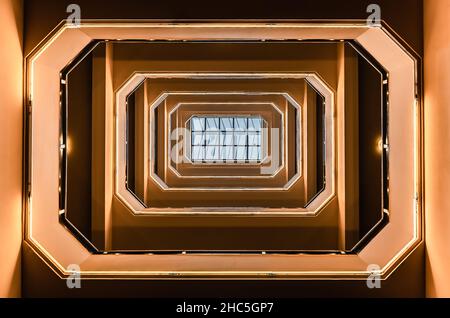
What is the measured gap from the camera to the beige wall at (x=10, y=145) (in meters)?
4.21

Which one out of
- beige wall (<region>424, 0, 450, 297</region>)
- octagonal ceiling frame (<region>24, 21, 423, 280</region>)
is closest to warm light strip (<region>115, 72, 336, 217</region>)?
octagonal ceiling frame (<region>24, 21, 423, 280</region>)

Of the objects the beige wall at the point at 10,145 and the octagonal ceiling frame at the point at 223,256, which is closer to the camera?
the beige wall at the point at 10,145

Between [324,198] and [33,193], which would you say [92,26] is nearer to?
[33,193]

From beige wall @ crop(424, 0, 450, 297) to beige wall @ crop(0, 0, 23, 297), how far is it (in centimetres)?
358

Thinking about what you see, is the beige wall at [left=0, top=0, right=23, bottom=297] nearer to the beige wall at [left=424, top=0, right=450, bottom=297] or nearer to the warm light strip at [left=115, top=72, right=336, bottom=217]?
the warm light strip at [left=115, top=72, right=336, bottom=217]

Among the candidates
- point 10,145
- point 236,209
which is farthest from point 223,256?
point 236,209

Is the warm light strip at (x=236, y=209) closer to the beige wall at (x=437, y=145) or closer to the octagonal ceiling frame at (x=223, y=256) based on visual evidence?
the octagonal ceiling frame at (x=223, y=256)

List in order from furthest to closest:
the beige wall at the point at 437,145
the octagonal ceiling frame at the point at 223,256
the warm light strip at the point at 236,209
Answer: the warm light strip at the point at 236,209
the octagonal ceiling frame at the point at 223,256
the beige wall at the point at 437,145

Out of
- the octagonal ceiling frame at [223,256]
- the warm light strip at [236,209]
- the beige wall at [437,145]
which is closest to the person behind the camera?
the beige wall at [437,145]

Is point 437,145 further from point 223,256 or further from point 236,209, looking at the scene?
point 236,209

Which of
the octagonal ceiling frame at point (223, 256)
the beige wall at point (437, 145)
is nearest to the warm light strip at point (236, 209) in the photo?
the octagonal ceiling frame at point (223, 256)

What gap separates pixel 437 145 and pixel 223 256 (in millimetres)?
2154

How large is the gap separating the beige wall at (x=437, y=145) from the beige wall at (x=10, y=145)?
3.58m

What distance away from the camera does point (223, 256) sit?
4.84 meters
